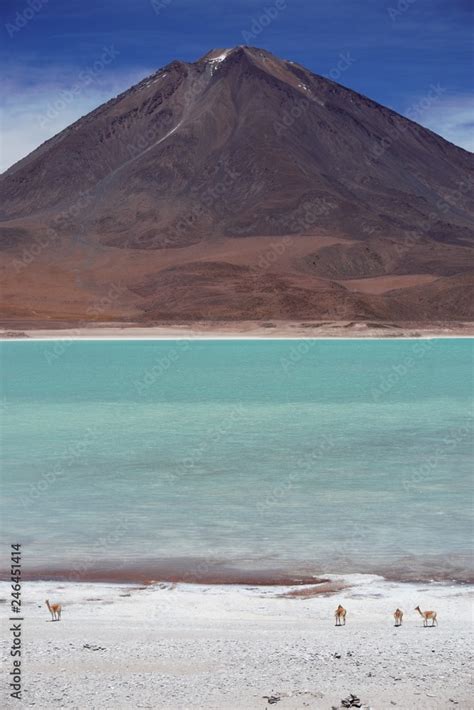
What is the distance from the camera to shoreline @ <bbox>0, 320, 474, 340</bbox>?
253 feet

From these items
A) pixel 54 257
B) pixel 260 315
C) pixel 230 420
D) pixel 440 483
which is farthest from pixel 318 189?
pixel 440 483

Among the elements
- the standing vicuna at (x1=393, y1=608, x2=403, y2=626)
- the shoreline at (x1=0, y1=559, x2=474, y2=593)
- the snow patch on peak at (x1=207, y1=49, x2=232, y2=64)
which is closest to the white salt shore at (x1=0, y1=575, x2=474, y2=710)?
the standing vicuna at (x1=393, y1=608, x2=403, y2=626)

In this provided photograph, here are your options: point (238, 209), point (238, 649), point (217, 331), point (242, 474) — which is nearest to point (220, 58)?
point (238, 209)

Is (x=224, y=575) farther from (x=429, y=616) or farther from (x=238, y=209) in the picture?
(x=238, y=209)

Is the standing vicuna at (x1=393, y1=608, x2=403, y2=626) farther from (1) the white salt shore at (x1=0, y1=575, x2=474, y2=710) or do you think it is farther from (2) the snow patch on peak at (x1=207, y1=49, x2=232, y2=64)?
(2) the snow patch on peak at (x1=207, y1=49, x2=232, y2=64)

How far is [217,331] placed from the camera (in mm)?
80625

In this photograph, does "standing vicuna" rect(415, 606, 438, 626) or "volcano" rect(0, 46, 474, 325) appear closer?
"standing vicuna" rect(415, 606, 438, 626)

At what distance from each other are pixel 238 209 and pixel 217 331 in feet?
180

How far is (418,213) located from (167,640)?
448ft

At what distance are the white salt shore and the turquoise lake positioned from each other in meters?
1.31

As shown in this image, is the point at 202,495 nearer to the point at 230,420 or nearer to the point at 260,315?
the point at 230,420

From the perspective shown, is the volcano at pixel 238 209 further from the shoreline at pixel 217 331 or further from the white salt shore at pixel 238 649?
the white salt shore at pixel 238 649

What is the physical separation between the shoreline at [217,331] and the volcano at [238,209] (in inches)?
105

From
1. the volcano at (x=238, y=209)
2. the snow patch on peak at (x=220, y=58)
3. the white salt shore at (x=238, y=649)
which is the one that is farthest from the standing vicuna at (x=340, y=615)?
the snow patch on peak at (x=220, y=58)
